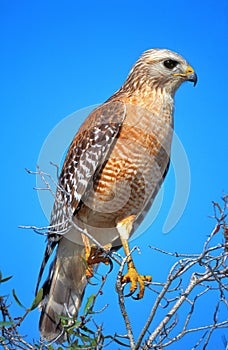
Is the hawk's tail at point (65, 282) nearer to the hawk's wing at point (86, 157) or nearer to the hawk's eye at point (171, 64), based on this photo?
the hawk's wing at point (86, 157)

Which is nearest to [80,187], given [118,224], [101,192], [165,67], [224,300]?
[101,192]

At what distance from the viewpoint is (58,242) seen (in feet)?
14.9

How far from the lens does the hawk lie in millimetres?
4164

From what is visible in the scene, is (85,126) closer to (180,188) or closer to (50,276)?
(180,188)

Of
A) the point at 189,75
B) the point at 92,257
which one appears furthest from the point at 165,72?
the point at 92,257

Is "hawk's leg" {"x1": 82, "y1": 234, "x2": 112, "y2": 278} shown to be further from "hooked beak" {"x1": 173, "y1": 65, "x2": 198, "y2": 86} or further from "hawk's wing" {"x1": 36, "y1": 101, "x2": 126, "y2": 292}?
"hooked beak" {"x1": 173, "y1": 65, "x2": 198, "y2": 86}

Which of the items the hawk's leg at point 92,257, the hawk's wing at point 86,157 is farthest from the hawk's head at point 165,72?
the hawk's leg at point 92,257

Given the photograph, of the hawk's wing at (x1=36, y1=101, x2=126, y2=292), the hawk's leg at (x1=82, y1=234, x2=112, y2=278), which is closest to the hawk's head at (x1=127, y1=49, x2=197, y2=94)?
the hawk's wing at (x1=36, y1=101, x2=126, y2=292)

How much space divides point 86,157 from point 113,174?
10.4 inches

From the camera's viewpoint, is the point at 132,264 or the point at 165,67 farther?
the point at 165,67

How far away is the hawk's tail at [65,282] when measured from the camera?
4.52 meters

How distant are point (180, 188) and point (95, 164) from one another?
667 mm

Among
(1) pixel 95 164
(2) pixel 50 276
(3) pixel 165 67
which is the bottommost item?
(2) pixel 50 276

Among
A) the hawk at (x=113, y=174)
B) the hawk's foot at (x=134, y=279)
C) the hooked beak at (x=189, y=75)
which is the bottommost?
the hawk's foot at (x=134, y=279)
